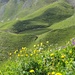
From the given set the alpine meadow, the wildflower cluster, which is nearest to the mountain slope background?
the alpine meadow

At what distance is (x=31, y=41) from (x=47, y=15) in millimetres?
94326

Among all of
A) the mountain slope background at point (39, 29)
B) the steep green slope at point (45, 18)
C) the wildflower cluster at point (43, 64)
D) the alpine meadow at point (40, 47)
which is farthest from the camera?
the steep green slope at point (45, 18)

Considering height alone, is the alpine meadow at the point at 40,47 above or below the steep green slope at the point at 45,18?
above

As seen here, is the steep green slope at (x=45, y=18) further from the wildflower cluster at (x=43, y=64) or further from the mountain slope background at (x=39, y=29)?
the wildflower cluster at (x=43, y=64)

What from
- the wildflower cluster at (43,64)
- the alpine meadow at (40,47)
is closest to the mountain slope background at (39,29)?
the alpine meadow at (40,47)

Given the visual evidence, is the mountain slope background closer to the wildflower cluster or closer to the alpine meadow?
the alpine meadow

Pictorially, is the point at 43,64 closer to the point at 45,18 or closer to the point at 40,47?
the point at 40,47

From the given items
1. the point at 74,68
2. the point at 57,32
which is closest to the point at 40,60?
the point at 74,68

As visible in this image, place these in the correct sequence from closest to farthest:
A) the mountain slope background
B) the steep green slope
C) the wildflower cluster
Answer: the wildflower cluster → the mountain slope background → the steep green slope

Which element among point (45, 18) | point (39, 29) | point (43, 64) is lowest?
point (45, 18)

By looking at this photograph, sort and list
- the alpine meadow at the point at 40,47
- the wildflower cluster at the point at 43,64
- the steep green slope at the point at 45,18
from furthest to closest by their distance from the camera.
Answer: the steep green slope at the point at 45,18 < the alpine meadow at the point at 40,47 < the wildflower cluster at the point at 43,64

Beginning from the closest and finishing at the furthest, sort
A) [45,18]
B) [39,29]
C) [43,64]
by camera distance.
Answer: [43,64], [39,29], [45,18]

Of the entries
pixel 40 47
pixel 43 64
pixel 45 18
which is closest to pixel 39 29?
pixel 45 18

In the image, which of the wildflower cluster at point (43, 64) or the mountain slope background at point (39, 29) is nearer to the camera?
the wildflower cluster at point (43, 64)
